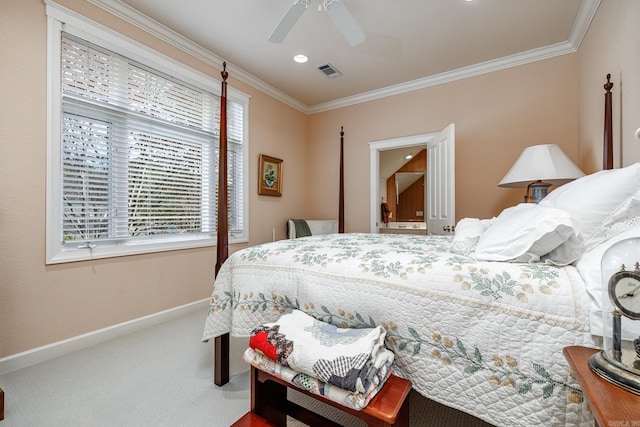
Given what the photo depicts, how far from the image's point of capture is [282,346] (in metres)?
1.08

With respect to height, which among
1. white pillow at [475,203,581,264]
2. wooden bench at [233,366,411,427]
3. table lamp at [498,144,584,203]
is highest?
table lamp at [498,144,584,203]

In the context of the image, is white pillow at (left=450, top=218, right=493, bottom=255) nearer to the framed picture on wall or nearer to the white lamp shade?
the white lamp shade

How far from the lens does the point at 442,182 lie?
3086 mm

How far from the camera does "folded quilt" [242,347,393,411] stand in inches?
35.9

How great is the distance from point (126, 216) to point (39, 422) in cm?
147

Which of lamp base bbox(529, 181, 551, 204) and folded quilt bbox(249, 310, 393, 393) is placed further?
lamp base bbox(529, 181, 551, 204)

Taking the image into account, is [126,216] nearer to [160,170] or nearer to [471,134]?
[160,170]

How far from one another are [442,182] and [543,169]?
3.04ft

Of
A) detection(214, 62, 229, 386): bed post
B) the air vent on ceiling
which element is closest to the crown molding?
the air vent on ceiling

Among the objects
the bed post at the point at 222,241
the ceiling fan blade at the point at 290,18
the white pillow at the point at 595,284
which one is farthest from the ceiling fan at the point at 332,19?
the white pillow at the point at 595,284

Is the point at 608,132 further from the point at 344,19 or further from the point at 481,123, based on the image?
the point at 344,19

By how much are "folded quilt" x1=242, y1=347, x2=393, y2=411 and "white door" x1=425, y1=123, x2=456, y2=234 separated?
224cm

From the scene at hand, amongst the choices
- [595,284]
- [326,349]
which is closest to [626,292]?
[595,284]

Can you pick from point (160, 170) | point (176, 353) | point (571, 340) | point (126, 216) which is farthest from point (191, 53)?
point (571, 340)
